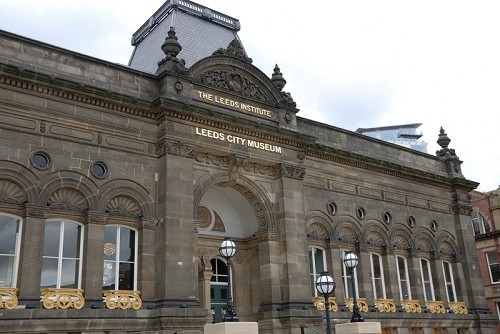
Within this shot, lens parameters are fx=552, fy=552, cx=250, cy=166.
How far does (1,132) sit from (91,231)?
13.8 feet

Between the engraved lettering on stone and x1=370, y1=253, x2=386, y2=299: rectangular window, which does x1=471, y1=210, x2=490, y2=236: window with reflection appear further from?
the engraved lettering on stone

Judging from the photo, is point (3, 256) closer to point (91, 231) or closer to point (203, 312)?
point (91, 231)

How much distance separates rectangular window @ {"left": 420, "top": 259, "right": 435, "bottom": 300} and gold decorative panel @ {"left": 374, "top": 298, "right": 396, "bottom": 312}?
3.08 m

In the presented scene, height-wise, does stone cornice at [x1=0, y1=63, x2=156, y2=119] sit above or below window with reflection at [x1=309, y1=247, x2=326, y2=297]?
above

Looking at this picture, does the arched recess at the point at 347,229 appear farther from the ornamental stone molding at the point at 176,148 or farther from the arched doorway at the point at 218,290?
the ornamental stone molding at the point at 176,148

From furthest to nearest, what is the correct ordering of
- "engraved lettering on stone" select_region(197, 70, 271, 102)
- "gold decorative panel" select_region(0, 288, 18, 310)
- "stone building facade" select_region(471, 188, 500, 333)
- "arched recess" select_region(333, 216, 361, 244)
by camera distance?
"stone building facade" select_region(471, 188, 500, 333) < "arched recess" select_region(333, 216, 361, 244) < "engraved lettering on stone" select_region(197, 70, 271, 102) < "gold decorative panel" select_region(0, 288, 18, 310)

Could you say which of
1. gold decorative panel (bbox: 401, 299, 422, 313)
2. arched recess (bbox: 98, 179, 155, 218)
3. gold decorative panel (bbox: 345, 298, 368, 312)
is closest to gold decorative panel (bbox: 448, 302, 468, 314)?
gold decorative panel (bbox: 401, 299, 422, 313)

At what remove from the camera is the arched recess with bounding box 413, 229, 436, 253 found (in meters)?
29.2

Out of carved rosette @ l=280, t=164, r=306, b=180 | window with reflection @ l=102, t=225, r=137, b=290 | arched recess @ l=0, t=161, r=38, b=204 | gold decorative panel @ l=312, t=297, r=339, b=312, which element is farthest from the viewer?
gold decorative panel @ l=312, t=297, r=339, b=312

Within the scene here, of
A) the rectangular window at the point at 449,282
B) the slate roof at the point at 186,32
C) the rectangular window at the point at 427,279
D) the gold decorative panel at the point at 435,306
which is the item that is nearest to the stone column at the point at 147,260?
the slate roof at the point at 186,32

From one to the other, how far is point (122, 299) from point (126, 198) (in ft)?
11.5

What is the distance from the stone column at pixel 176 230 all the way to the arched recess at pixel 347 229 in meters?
8.37

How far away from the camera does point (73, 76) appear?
63.6 ft

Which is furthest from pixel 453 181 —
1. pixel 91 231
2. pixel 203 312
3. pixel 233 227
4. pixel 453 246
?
pixel 91 231
